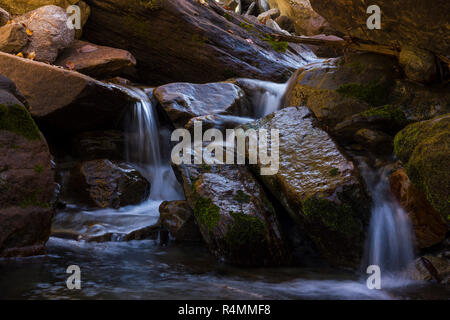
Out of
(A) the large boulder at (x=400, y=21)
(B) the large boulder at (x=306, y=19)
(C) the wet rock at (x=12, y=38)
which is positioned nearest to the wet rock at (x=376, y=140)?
(A) the large boulder at (x=400, y=21)

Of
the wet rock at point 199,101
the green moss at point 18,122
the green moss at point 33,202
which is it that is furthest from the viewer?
the wet rock at point 199,101

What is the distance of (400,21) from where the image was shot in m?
4.87

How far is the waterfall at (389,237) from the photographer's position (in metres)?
4.11

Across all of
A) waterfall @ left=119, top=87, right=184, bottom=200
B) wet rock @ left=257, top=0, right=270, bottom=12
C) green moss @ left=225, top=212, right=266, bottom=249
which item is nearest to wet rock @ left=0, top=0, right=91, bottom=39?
waterfall @ left=119, top=87, right=184, bottom=200

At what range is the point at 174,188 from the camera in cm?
696

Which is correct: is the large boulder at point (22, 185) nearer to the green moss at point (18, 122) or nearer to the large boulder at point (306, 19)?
the green moss at point (18, 122)

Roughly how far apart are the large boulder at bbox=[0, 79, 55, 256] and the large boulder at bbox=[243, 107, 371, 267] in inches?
105

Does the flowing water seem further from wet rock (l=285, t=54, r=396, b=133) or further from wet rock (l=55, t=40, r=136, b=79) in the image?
wet rock (l=55, t=40, r=136, b=79)

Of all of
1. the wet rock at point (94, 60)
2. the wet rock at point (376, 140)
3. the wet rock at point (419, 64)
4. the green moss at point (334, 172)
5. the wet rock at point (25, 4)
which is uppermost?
the wet rock at point (25, 4)

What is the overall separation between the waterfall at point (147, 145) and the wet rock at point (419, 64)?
4410 mm

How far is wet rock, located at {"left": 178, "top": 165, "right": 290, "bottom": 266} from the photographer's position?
418 cm

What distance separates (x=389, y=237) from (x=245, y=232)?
65.3 inches
